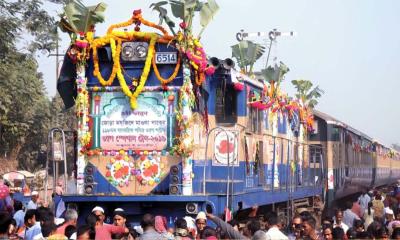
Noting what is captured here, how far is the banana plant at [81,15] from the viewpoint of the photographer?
38.7 ft

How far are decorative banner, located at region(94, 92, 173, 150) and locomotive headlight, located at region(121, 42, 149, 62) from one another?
599 mm

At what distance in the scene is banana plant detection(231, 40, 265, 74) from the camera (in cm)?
1706

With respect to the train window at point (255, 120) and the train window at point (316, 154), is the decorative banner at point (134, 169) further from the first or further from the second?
the train window at point (316, 154)

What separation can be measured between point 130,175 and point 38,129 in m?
25.9

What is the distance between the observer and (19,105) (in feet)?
98.2

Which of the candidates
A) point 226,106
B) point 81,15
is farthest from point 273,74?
point 81,15

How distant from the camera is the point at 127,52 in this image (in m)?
11.7

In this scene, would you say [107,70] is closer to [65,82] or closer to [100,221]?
[65,82]

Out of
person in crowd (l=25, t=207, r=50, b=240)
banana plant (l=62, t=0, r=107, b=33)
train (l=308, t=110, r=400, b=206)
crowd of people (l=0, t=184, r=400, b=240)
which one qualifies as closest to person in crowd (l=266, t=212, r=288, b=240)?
crowd of people (l=0, t=184, r=400, b=240)

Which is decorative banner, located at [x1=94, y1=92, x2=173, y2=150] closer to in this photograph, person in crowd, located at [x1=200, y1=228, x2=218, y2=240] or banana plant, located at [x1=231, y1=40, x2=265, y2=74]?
person in crowd, located at [x1=200, y1=228, x2=218, y2=240]

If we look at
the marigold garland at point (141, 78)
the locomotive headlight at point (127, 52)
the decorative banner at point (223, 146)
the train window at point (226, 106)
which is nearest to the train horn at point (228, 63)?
the train window at point (226, 106)

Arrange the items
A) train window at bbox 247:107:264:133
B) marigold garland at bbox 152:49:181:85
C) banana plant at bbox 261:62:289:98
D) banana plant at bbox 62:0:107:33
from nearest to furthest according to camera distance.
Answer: marigold garland at bbox 152:49:181:85
banana plant at bbox 62:0:107:33
train window at bbox 247:107:264:133
banana plant at bbox 261:62:289:98

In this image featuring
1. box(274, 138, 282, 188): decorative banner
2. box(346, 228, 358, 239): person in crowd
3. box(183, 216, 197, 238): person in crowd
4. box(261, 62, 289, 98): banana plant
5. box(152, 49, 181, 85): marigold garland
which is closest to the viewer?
box(346, 228, 358, 239): person in crowd

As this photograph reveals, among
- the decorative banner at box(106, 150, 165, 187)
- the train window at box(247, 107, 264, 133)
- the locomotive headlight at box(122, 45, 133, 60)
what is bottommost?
the decorative banner at box(106, 150, 165, 187)
